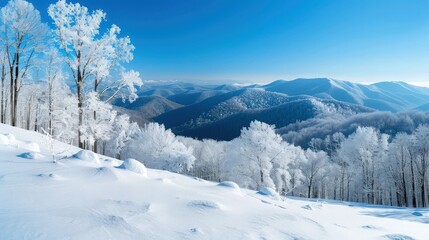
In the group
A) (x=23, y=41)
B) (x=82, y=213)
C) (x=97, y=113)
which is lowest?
(x=82, y=213)

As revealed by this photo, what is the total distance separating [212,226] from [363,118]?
576 ft

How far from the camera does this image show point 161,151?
42.7m

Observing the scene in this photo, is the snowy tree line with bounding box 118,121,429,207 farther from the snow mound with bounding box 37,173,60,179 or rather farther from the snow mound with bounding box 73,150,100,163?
the snow mound with bounding box 37,173,60,179

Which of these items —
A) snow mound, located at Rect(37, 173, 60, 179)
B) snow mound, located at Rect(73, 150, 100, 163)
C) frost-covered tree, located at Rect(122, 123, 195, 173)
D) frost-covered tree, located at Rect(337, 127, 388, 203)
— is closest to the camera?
snow mound, located at Rect(37, 173, 60, 179)

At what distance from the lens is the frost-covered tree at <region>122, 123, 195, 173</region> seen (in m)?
40.6

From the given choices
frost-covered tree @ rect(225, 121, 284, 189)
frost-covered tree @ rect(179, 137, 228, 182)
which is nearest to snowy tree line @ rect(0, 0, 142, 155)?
frost-covered tree @ rect(225, 121, 284, 189)

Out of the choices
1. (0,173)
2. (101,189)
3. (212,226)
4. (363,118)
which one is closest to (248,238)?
(212,226)

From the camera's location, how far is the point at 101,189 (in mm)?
6223

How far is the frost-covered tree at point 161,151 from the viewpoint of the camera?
133ft

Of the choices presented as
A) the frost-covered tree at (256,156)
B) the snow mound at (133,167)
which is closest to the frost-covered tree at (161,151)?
the frost-covered tree at (256,156)

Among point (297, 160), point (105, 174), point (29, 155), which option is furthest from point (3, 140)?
point (297, 160)

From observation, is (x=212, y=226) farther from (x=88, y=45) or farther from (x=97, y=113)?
(x=97, y=113)

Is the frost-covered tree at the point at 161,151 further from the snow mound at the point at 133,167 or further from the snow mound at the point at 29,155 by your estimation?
the snow mound at the point at 133,167

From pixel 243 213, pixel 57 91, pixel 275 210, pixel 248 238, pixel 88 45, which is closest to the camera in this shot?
pixel 248 238
